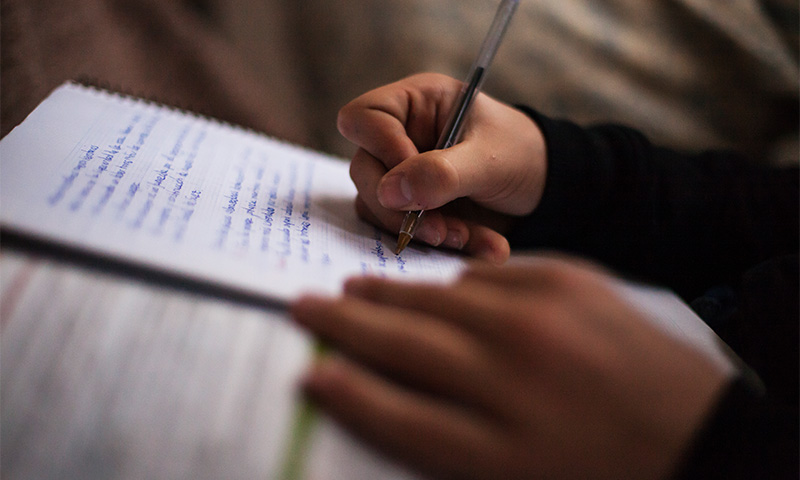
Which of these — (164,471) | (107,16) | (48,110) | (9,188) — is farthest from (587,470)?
(107,16)

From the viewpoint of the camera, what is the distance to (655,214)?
1.65ft

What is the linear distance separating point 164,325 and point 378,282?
100mm

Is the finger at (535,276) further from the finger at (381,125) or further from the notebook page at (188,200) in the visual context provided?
the finger at (381,125)

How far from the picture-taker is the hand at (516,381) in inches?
8.2

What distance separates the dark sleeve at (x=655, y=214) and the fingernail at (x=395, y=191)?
17 centimetres

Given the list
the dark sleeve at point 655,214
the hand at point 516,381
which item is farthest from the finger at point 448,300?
the dark sleeve at point 655,214

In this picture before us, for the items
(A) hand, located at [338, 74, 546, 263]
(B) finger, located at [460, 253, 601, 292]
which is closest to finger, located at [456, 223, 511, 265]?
(A) hand, located at [338, 74, 546, 263]

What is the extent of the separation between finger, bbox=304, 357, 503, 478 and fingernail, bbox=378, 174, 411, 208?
18 centimetres

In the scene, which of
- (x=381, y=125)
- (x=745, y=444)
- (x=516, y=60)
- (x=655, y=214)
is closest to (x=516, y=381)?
(x=745, y=444)

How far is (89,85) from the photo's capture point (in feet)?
1.56

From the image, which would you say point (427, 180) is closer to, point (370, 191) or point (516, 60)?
point (370, 191)

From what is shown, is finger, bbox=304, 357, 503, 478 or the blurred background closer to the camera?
finger, bbox=304, 357, 503, 478

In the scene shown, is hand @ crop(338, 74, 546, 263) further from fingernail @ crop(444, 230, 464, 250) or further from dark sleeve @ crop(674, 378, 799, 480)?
dark sleeve @ crop(674, 378, 799, 480)

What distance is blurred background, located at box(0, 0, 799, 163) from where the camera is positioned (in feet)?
1.87
